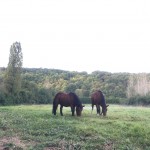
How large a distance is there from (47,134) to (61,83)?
5323cm

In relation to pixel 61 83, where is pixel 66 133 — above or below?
below

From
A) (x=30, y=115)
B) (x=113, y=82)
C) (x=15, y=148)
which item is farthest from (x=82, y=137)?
(x=113, y=82)

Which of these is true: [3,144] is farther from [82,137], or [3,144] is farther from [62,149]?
[82,137]

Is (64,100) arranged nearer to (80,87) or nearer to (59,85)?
(80,87)

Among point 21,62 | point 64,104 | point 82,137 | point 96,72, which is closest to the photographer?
point 82,137

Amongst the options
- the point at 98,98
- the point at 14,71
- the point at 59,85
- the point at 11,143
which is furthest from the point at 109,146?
the point at 59,85

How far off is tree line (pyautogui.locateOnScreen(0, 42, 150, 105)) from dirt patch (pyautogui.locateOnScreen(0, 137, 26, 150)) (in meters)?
32.4

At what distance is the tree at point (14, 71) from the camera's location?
48.4 m

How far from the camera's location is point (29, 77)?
69.4 m

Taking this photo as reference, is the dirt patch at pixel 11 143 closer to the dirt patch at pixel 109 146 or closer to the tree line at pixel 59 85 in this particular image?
the dirt patch at pixel 109 146

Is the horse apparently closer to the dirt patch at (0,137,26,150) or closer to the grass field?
the grass field

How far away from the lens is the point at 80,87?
65.8 metres

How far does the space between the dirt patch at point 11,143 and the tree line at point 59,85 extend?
3237 cm

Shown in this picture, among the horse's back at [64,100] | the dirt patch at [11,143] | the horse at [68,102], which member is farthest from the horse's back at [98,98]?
the dirt patch at [11,143]
